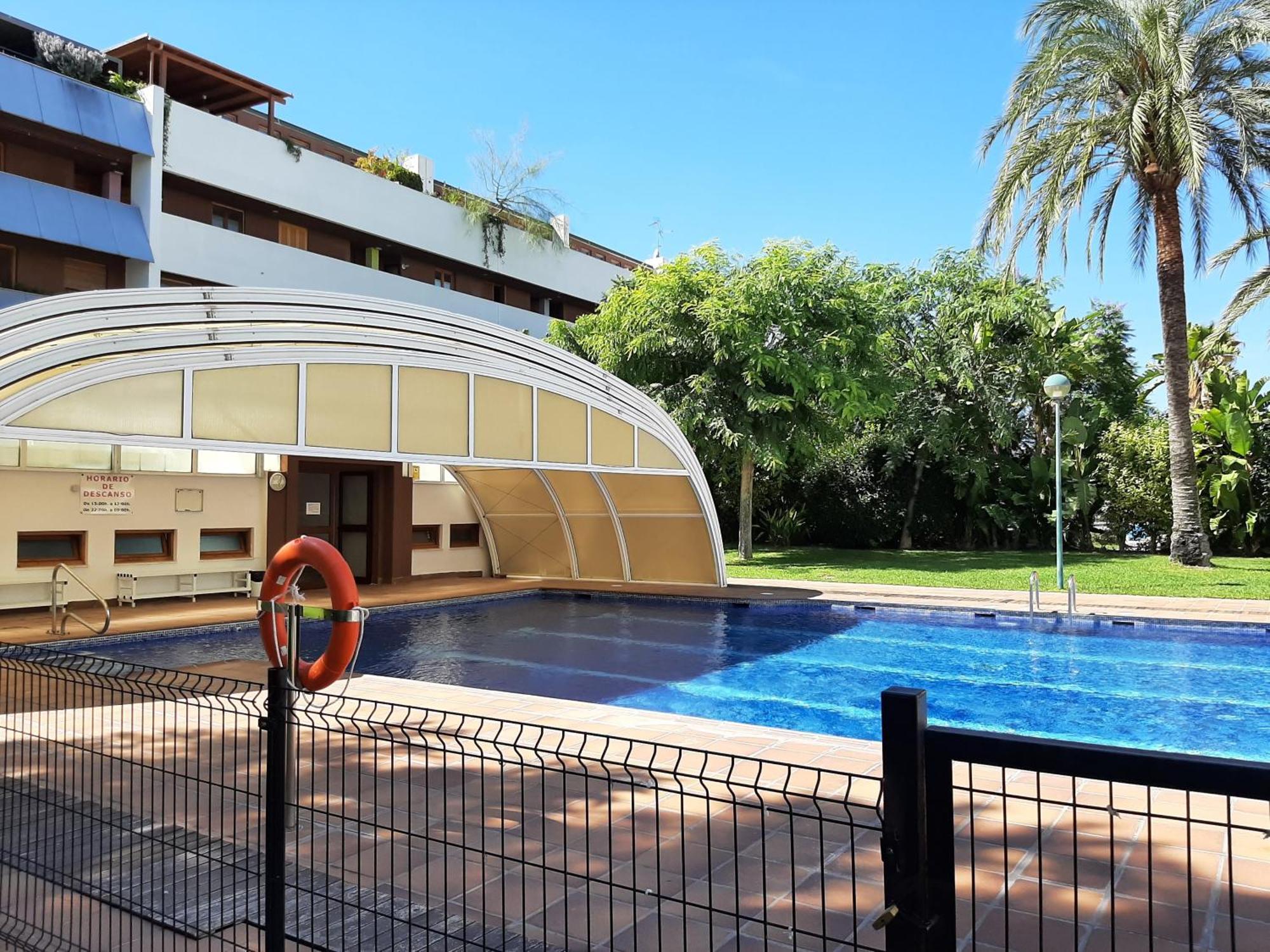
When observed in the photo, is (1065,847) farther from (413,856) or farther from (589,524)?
(589,524)

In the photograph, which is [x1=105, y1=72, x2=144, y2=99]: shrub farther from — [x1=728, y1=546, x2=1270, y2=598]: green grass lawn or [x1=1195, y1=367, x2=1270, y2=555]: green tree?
[x1=1195, y1=367, x2=1270, y2=555]: green tree

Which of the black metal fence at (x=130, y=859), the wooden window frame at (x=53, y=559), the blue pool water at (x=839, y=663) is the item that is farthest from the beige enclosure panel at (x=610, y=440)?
the black metal fence at (x=130, y=859)

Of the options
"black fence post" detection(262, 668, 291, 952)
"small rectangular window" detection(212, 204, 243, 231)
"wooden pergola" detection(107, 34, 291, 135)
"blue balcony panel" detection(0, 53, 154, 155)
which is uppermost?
"wooden pergola" detection(107, 34, 291, 135)

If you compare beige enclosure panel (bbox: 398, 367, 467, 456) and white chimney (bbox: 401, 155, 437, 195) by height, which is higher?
white chimney (bbox: 401, 155, 437, 195)

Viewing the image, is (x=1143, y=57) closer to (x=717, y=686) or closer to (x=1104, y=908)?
(x=717, y=686)

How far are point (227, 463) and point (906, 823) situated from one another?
58.2ft

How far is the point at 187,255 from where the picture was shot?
2089 cm

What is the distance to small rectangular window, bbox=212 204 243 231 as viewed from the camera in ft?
74.3

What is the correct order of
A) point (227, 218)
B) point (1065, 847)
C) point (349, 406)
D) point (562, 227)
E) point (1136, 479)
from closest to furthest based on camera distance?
point (1065, 847), point (349, 406), point (227, 218), point (1136, 479), point (562, 227)

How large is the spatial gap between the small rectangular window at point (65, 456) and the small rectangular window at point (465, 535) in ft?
26.3

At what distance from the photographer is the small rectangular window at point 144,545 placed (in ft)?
53.9

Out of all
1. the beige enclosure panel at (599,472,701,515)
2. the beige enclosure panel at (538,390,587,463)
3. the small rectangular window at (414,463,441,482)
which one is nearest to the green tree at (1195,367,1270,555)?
the beige enclosure panel at (599,472,701,515)

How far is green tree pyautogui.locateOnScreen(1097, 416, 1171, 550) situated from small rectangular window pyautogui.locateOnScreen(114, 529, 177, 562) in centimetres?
2357

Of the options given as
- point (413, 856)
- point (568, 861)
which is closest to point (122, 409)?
point (413, 856)
